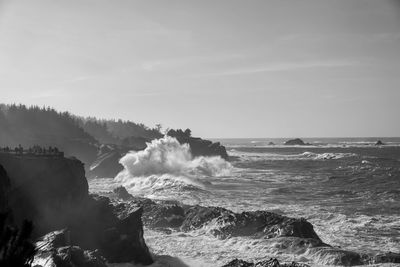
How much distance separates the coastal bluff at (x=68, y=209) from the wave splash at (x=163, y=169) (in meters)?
20.7

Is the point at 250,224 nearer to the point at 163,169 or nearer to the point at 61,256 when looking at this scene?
the point at 61,256

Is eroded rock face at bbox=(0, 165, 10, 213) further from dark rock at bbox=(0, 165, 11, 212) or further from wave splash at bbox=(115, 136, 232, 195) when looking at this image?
wave splash at bbox=(115, 136, 232, 195)

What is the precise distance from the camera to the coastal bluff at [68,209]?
22.0 m

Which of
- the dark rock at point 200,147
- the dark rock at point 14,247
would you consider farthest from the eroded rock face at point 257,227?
the dark rock at point 200,147

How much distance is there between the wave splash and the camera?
5275 centimetres

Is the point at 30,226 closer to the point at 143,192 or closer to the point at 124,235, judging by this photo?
the point at 124,235

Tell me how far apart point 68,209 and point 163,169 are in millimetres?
40990

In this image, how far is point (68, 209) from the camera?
2622 centimetres

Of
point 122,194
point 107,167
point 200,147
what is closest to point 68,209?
point 122,194

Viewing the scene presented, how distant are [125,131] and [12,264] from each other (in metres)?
176

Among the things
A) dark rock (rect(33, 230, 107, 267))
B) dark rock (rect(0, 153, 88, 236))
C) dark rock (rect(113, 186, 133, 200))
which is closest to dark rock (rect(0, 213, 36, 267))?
dark rock (rect(33, 230, 107, 267))

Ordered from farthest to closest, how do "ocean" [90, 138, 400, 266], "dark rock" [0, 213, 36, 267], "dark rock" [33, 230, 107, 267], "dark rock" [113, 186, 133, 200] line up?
"dark rock" [113, 186, 133, 200], "ocean" [90, 138, 400, 266], "dark rock" [33, 230, 107, 267], "dark rock" [0, 213, 36, 267]

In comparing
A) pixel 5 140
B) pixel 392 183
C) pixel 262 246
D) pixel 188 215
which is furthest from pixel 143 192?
pixel 5 140

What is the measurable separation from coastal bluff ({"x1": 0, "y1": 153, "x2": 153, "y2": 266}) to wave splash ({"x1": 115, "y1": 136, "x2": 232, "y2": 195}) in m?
20.7
